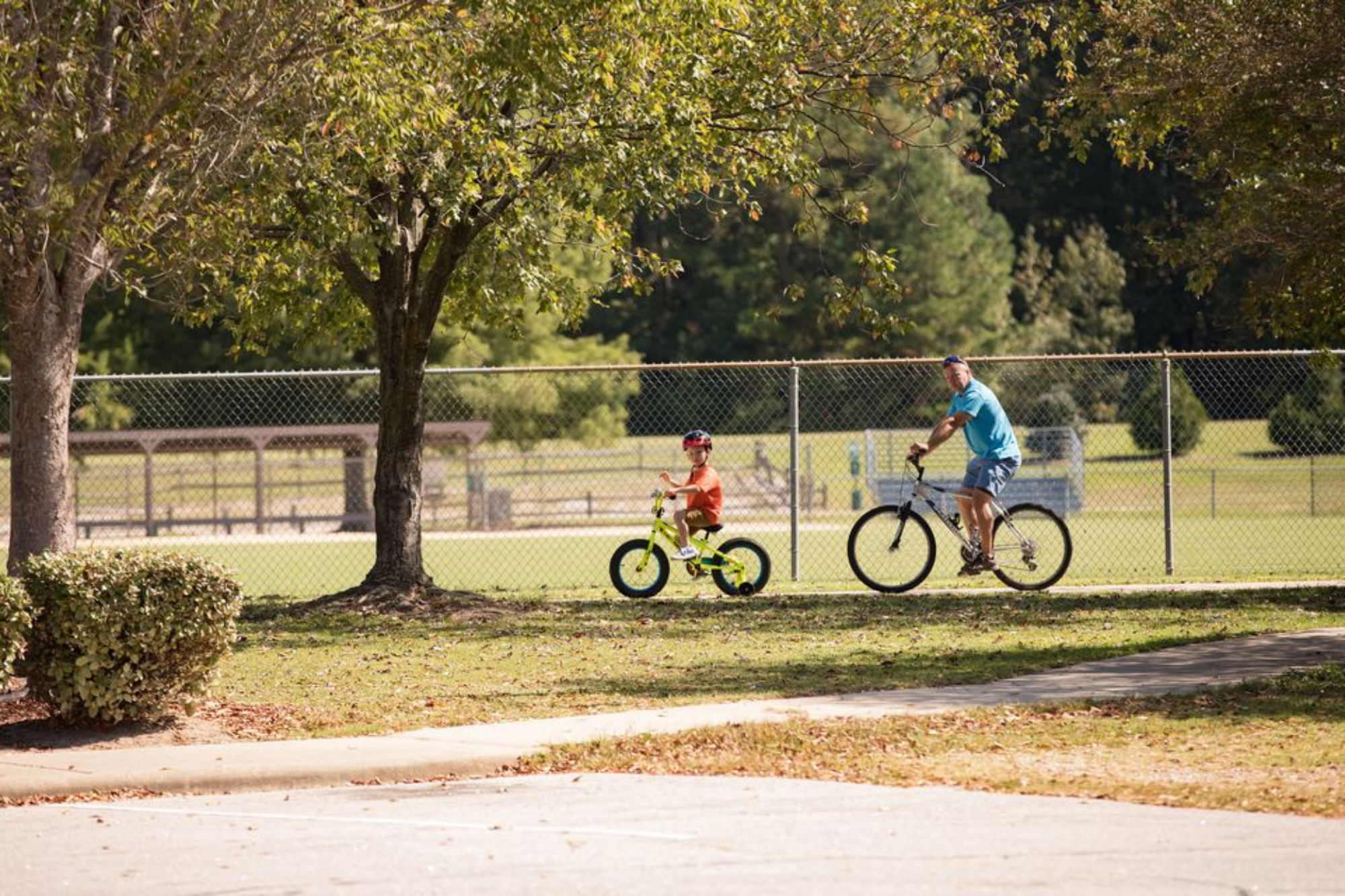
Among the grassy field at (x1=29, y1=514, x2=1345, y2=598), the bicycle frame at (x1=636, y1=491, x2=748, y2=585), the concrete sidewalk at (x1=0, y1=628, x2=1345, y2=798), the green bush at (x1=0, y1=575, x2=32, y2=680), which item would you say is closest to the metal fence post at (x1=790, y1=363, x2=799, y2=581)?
the grassy field at (x1=29, y1=514, x2=1345, y2=598)

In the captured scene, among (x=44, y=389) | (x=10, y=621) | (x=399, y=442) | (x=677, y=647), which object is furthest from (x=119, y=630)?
(x=399, y=442)

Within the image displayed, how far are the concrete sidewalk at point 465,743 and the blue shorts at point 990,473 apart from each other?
4184mm

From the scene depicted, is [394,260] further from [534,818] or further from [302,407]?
[302,407]

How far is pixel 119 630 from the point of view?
9.98m

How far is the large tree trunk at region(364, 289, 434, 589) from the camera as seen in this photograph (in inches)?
662

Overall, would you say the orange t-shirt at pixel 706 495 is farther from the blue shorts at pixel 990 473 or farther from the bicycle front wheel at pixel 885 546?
the blue shorts at pixel 990 473

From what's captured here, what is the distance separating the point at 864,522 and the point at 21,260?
7.69 meters

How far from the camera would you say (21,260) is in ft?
39.6

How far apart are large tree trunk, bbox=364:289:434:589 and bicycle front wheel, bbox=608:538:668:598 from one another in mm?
1688

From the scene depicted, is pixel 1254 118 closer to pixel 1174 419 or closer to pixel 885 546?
pixel 885 546

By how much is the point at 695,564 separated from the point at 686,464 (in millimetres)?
21261

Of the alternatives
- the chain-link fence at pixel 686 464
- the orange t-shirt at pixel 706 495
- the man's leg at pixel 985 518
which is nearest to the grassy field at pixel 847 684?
the man's leg at pixel 985 518

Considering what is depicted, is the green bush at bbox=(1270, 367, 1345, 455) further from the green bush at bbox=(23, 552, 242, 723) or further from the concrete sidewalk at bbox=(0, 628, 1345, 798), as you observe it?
the green bush at bbox=(23, 552, 242, 723)

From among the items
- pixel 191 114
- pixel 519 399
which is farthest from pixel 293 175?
pixel 519 399
